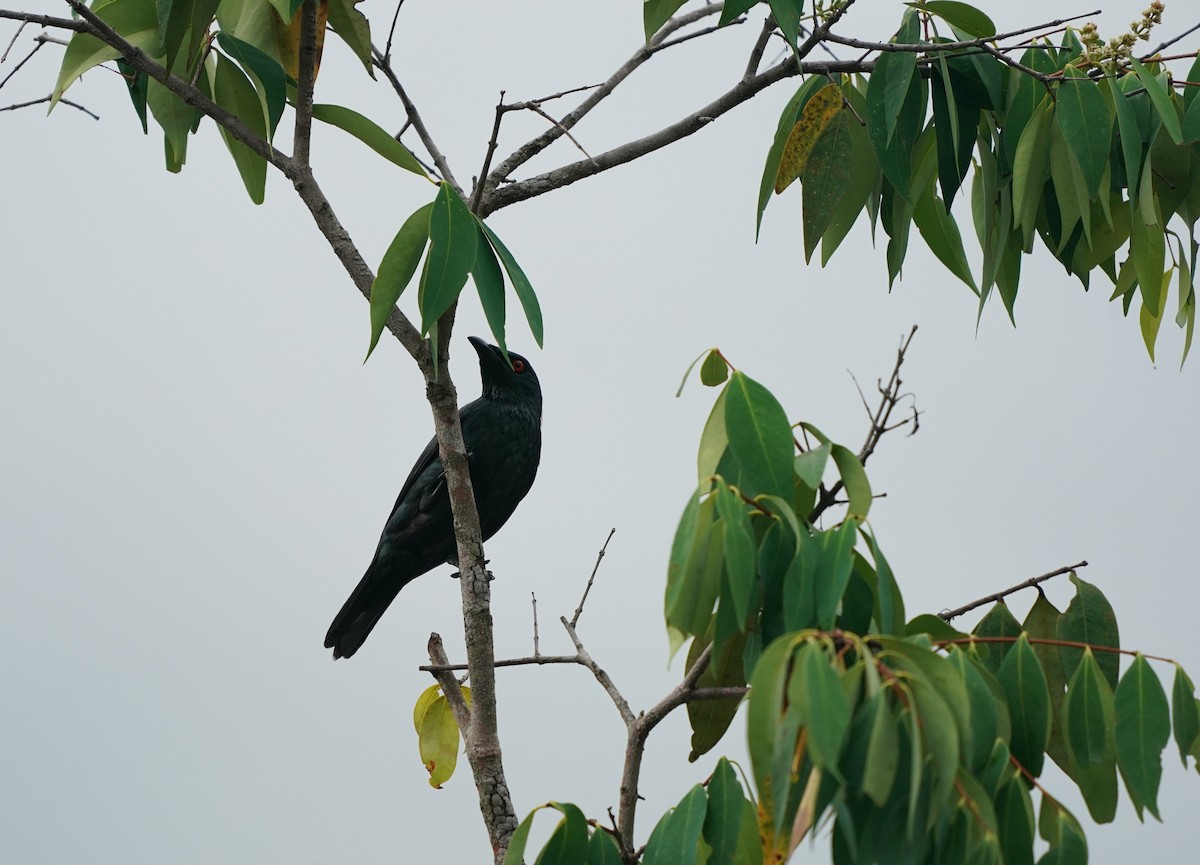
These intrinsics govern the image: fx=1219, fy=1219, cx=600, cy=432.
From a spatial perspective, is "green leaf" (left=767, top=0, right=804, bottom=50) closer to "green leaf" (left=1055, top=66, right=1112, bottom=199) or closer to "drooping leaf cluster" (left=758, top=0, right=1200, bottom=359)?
"drooping leaf cluster" (left=758, top=0, right=1200, bottom=359)

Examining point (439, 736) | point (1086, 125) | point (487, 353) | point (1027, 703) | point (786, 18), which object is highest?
point (487, 353)

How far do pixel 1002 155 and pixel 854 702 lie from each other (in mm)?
1657

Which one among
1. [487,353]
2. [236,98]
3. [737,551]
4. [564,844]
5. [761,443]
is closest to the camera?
[737,551]

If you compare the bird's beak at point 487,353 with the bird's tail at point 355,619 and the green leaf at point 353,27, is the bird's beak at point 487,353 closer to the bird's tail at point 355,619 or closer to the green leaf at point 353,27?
the bird's tail at point 355,619

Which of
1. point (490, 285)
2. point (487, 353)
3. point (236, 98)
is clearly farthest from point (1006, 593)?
point (487, 353)

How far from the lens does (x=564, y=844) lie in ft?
5.82

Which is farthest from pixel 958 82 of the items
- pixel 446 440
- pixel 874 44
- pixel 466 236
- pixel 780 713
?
pixel 780 713

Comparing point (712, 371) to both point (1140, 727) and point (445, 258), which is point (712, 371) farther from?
point (1140, 727)

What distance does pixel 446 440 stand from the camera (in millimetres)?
2471

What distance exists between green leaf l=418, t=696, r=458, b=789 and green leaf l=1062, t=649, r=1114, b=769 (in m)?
1.72

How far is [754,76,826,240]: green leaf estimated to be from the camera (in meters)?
2.48

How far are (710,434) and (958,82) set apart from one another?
1181mm

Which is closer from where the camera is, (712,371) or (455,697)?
(712,371)

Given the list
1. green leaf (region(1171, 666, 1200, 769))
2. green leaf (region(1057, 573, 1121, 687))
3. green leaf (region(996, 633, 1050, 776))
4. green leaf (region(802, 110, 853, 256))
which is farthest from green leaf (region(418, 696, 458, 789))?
green leaf (region(1171, 666, 1200, 769))
